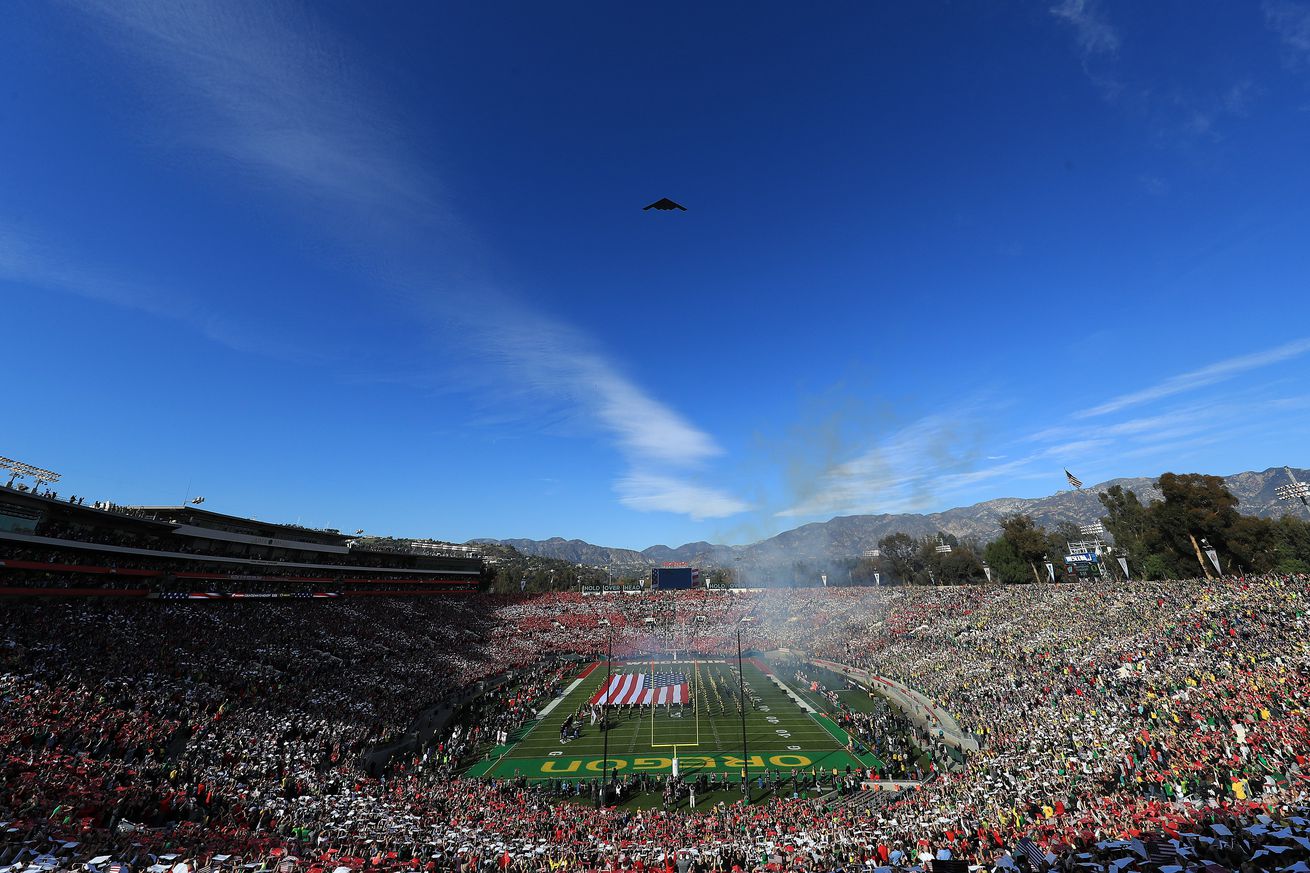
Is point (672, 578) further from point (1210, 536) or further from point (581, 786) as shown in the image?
point (1210, 536)

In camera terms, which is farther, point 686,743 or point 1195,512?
point 1195,512

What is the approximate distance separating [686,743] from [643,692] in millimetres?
9759

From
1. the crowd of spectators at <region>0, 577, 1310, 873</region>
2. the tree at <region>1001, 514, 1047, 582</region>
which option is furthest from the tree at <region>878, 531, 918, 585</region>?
the crowd of spectators at <region>0, 577, 1310, 873</region>

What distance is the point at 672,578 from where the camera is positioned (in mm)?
81062

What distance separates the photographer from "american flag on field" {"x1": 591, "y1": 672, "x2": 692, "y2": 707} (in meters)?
38.0

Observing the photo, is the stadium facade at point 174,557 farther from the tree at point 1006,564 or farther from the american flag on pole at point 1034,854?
the tree at point 1006,564

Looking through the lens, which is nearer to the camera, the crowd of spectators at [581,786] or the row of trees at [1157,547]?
the crowd of spectators at [581,786]

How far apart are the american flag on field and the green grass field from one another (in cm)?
72

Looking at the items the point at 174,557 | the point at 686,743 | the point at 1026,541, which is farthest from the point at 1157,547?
the point at 174,557

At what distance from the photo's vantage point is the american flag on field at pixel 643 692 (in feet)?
125

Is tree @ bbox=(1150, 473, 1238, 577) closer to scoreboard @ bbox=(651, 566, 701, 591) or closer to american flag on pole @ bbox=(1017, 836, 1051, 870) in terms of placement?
scoreboard @ bbox=(651, 566, 701, 591)

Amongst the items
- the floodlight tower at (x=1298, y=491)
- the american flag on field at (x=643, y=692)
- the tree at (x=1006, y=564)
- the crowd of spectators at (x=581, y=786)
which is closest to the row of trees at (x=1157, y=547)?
the tree at (x=1006, y=564)

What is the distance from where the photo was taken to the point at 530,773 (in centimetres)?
2631

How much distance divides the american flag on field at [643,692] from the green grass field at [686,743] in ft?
2.35
